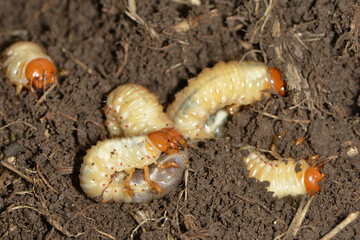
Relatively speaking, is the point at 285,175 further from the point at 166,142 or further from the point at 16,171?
the point at 16,171

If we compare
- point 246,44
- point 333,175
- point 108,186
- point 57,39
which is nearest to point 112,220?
point 108,186

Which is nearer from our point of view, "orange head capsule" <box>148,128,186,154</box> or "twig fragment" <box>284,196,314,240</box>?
"twig fragment" <box>284,196,314,240</box>

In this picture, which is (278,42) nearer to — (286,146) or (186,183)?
(286,146)

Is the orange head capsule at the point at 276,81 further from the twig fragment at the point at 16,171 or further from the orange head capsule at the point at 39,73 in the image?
the twig fragment at the point at 16,171

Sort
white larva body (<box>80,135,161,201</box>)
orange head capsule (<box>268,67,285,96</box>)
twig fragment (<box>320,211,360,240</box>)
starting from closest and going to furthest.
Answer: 1. twig fragment (<box>320,211,360,240</box>)
2. white larva body (<box>80,135,161,201</box>)
3. orange head capsule (<box>268,67,285,96</box>)

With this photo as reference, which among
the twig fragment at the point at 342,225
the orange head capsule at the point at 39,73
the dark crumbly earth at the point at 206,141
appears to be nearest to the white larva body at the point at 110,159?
the dark crumbly earth at the point at 206,141

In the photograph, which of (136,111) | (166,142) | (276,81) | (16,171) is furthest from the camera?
(276,81)

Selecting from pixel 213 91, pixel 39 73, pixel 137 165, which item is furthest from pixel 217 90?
pixel 39 73

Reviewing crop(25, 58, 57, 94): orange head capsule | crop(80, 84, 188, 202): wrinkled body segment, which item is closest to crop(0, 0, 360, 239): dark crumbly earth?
crop(80, 84, 188, 202): wrinkled body segment

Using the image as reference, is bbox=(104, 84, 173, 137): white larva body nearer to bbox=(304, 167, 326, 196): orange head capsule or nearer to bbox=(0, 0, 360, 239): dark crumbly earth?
bbox=(0, 0, 360, 239): dark crumbly earth
